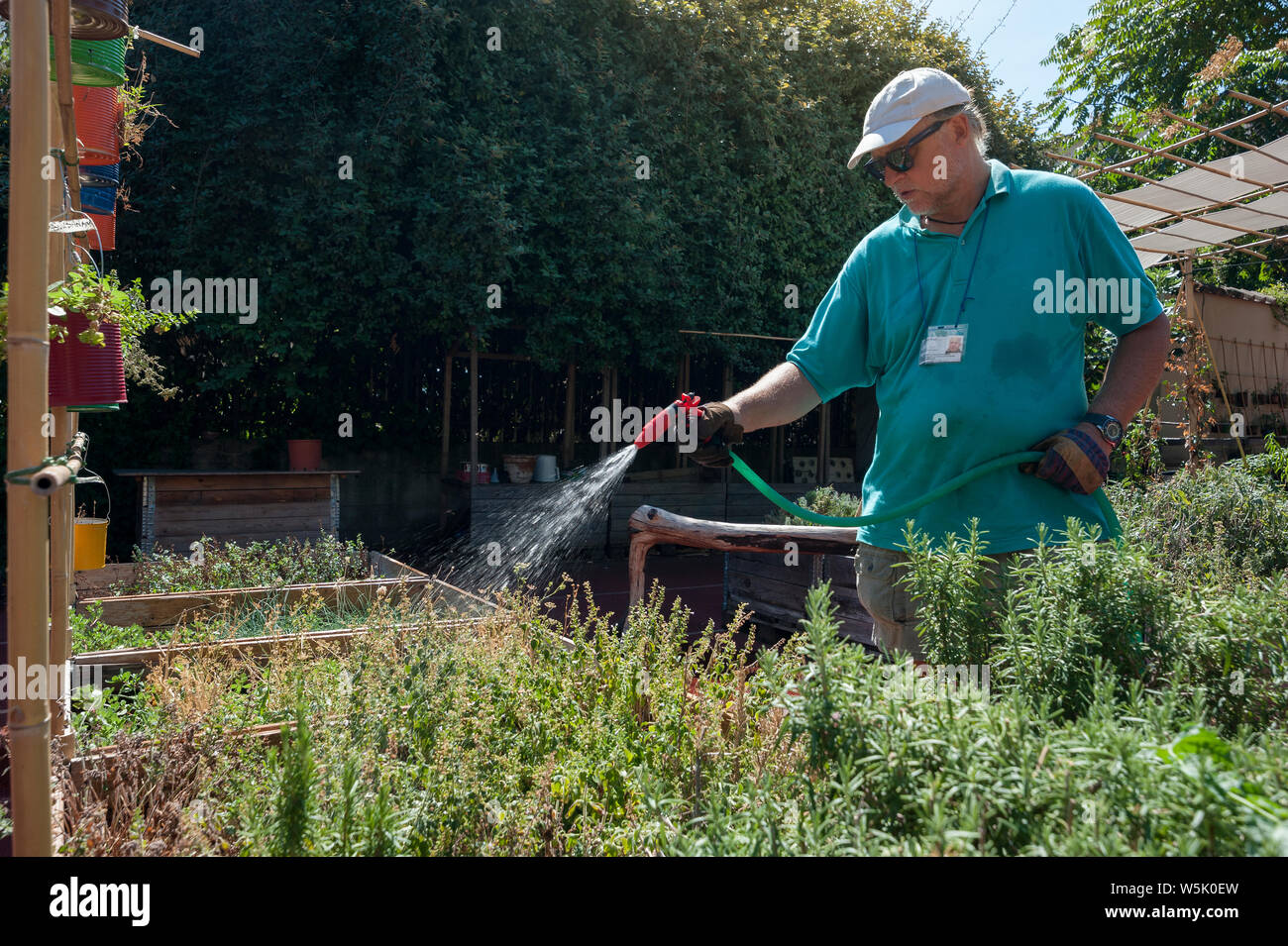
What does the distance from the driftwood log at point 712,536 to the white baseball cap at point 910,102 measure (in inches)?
75.8

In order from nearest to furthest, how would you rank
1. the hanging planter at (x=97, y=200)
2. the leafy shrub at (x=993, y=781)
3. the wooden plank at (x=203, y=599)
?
the leafy shrub at (x=993, y=781), the hanging planter at (x=97, y=200), the wooden plank at (x=203, y=599)

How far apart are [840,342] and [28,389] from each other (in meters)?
1.94

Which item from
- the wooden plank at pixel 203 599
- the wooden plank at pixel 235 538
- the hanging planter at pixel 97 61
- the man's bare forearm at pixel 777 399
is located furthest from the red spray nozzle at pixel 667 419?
the wooden plank at pixel 235 538

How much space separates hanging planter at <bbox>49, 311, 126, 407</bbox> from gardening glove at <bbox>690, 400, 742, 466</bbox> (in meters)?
1.61

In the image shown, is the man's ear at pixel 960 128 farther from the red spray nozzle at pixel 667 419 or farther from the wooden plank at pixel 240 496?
the wooden plank at pixel 240 496

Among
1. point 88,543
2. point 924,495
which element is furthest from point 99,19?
point 88,543

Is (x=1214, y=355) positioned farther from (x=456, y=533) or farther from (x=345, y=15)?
(x=345, y=15)

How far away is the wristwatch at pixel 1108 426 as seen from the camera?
2070mm

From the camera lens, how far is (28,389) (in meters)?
1.57
